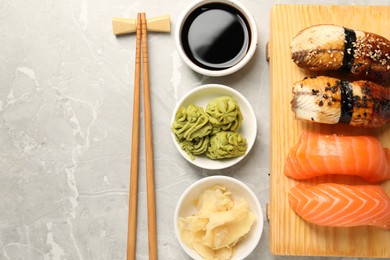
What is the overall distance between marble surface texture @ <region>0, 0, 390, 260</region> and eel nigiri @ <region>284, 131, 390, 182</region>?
0.81 feet

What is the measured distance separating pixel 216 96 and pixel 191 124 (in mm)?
167

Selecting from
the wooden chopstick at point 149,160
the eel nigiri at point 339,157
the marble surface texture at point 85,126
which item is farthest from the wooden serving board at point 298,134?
the wooden chopstick at point 149,160

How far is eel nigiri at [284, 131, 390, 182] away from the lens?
155 cm

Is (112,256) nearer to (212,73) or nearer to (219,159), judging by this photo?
(219,159)

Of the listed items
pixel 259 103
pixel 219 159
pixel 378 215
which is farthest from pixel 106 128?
pixel 378 215

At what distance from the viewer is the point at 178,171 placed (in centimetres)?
185

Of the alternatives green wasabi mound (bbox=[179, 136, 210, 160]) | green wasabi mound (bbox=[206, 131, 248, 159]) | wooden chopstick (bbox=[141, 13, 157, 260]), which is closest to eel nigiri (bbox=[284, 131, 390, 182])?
green wasabi mound (bbox=[206, 131, 248, 159])

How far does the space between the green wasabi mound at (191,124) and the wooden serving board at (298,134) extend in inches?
8.9

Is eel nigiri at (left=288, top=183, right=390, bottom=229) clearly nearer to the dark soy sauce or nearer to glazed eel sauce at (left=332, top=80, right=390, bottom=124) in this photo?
glazed eel sauce at (left=332, top=80, right=390, bottom=124)

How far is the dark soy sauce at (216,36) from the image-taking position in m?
1.77

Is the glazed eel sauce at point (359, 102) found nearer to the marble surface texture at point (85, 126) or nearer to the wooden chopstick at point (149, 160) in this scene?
the marble surface texture at point (85, 126)

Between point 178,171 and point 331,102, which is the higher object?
point 331,102

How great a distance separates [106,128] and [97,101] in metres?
0.11

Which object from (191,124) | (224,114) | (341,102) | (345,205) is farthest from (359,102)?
(191,124)
